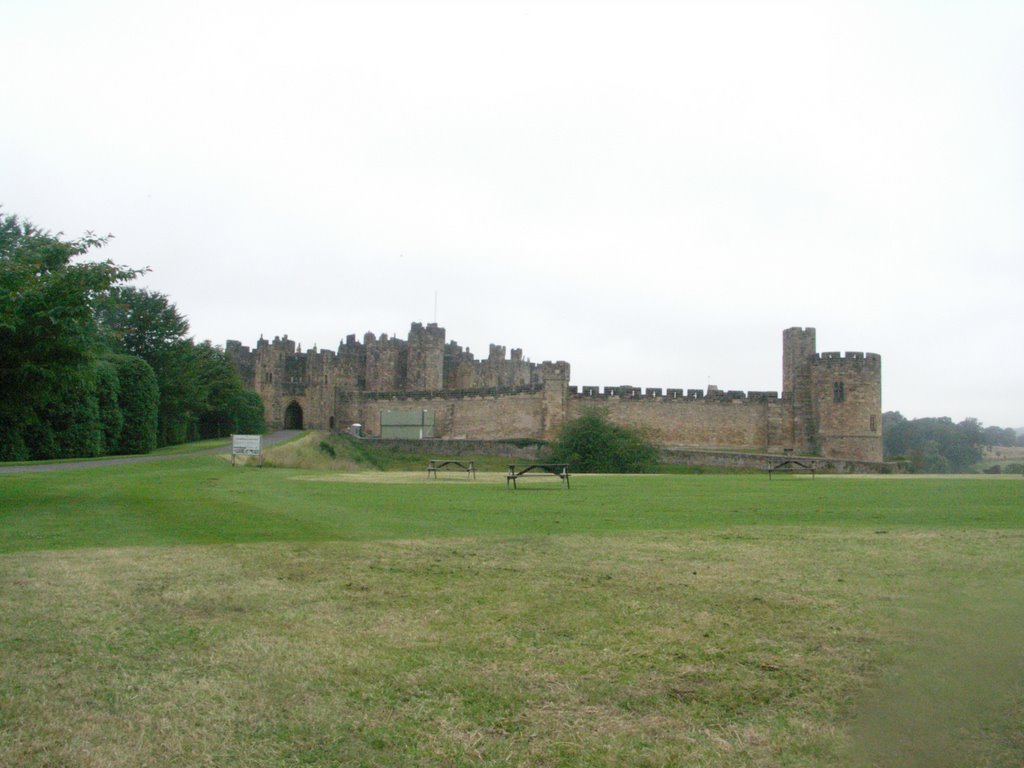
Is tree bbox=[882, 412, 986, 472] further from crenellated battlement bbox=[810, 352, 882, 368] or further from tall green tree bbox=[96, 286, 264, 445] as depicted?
tall green tree bbox=[96, 286, 264, 445]

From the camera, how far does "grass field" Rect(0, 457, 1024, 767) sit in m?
4.56

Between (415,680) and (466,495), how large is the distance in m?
12.5

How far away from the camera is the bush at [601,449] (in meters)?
43.2

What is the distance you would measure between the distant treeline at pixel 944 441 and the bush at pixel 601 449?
29.4 m

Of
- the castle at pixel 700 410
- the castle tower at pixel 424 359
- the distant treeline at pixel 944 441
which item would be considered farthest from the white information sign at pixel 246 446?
the distant treeline at pixel 944 441

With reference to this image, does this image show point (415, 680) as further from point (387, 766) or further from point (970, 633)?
point (970, 633)

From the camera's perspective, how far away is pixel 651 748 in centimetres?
451

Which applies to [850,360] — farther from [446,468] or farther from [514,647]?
[514,647]

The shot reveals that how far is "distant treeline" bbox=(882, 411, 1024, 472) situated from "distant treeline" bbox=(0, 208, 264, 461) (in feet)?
160

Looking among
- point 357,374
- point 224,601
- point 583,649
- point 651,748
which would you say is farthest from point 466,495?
point 357,374

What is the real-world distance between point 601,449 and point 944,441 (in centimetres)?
4878

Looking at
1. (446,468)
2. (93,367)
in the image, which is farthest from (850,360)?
(93,367)

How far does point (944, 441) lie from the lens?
79.6 meters

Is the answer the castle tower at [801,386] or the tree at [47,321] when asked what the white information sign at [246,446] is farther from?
the castle tower at [801,386]
